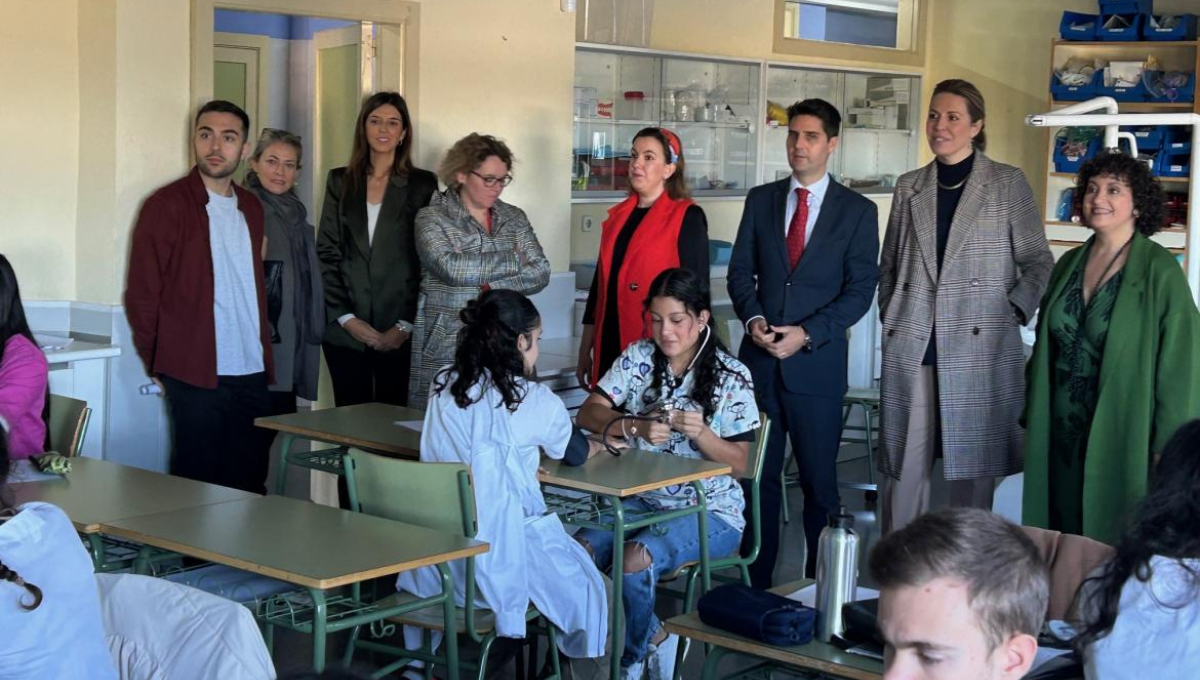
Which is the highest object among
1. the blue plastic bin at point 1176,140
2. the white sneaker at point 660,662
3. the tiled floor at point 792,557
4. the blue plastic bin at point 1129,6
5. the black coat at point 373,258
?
the blue plastic bin at point 1129,6

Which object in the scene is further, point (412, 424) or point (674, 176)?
point (674, 176)

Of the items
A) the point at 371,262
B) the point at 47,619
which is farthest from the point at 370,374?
the point at 47,619

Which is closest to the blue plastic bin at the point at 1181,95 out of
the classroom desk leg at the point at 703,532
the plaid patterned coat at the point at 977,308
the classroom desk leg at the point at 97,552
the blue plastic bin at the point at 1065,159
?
the blue plastic bin at the point at 1065,159

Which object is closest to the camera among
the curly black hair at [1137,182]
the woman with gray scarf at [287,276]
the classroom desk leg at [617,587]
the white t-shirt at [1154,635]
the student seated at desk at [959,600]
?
the student seated at desk at [959,600]

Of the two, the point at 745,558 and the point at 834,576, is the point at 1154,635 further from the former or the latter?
the point at 745,558

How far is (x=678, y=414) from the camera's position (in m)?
3.96

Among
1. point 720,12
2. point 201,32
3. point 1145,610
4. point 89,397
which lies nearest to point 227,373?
point 89,397

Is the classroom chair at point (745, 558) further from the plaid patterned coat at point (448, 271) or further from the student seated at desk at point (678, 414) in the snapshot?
the plaid patterned coat at point (448, 271)

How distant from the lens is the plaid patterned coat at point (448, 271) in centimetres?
493

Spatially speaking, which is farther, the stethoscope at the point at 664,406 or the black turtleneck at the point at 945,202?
the black turtleneck at the point at 945,202

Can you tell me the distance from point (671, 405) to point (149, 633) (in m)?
1.98

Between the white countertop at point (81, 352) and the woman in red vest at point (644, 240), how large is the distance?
164 cm

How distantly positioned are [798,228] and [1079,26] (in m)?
4.52

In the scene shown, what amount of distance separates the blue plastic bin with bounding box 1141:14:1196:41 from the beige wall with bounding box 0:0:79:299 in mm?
5854
